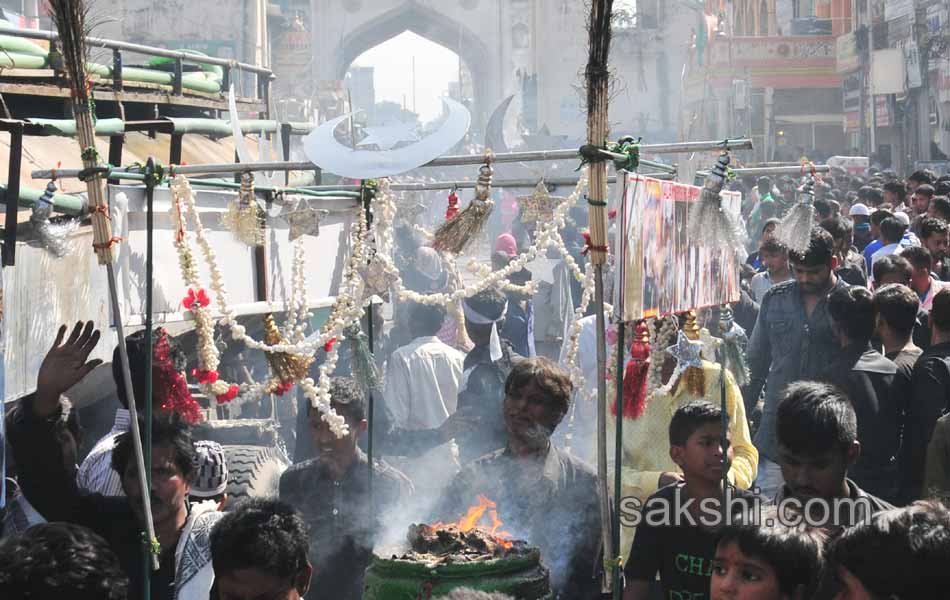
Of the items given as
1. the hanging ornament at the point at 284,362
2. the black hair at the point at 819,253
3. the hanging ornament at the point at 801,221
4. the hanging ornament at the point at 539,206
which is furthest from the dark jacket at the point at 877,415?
the hanging ornament at the point at 284,362

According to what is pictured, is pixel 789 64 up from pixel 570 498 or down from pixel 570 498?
up

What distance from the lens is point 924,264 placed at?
6848 millimetres

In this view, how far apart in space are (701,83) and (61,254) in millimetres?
30854

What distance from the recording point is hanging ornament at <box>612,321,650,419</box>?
14.2 feet

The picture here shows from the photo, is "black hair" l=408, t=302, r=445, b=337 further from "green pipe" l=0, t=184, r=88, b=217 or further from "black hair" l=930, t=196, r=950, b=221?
"black hair" l=930, t=196, r=950, b=221

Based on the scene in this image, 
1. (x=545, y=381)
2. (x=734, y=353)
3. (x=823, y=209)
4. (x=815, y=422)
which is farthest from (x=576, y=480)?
(x=823, y=209)

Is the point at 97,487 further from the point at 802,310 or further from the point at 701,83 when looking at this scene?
the point at 701,83

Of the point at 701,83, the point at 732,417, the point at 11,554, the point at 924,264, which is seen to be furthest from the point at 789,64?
the point at 11,554

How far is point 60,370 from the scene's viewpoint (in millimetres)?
3756

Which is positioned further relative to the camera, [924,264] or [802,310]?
[924,264]

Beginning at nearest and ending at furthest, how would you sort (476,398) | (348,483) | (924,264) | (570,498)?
1. (570,498)
2. (348,483)
3. (476,398)
4. (924,264)

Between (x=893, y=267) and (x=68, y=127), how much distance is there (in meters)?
4.32

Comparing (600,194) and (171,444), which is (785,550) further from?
(171,444)
